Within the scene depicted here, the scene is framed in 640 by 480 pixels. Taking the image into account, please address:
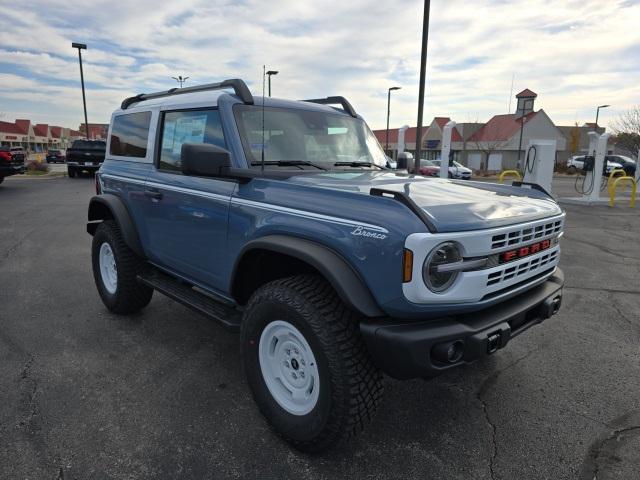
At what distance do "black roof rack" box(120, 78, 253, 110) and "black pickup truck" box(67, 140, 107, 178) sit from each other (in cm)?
1893

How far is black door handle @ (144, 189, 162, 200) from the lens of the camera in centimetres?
359

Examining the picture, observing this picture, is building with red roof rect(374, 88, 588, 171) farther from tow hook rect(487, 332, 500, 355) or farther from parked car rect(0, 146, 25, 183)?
tow hook rect(487, 332, 500, 355)

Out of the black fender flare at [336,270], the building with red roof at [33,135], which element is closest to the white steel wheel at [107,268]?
the black fender flare at [336,270]

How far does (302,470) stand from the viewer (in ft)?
7.62

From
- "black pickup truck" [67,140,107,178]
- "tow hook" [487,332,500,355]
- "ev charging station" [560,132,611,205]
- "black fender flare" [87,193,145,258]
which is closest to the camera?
"tow hook" [487,332,500,355]

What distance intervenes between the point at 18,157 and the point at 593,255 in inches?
773

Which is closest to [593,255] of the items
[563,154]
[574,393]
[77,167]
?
[574,393]

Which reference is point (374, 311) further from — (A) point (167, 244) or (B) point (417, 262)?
(A) point (167, 244)

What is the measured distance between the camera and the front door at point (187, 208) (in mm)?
3023

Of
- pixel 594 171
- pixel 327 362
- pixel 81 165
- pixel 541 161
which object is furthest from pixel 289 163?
pixel 81 165

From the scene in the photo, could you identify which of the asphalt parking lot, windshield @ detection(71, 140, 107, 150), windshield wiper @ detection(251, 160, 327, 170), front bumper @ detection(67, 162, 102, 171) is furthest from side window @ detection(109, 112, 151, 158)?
front bumper @ detection(67, 162, 102, 171)

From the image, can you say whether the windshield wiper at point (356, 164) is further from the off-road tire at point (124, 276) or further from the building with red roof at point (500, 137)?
the building with red roof at point (500, 137)

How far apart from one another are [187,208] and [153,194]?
22.6 inches

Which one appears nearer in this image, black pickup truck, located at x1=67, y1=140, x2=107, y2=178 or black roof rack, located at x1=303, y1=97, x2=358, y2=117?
black roof rack, located at x1=303, y1=97, x2=358, y2=117
